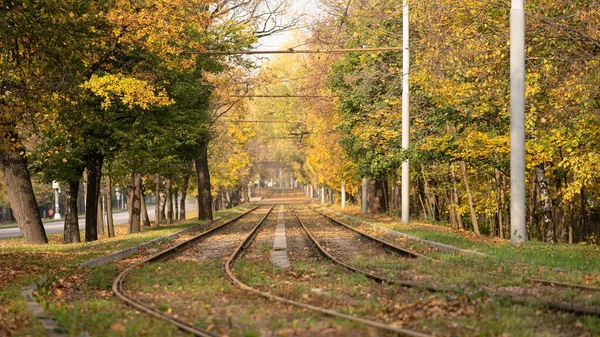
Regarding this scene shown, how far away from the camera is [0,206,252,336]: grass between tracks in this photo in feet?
26.5

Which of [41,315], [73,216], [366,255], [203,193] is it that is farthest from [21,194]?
[203,193]

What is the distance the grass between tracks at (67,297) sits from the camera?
808cm

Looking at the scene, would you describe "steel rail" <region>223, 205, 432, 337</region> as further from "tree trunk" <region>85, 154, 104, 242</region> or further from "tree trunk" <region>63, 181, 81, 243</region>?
"tree trunk" <region>63, 181, 81, 243</region>

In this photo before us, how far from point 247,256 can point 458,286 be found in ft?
27.3

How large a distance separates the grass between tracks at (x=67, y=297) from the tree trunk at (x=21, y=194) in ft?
18.9

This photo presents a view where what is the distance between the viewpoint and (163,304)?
382 inches

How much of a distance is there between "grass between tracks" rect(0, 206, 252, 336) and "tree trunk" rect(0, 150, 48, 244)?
18.9 feet

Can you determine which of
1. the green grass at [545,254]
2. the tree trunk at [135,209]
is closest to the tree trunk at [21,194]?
the tree trunk at [135,209]

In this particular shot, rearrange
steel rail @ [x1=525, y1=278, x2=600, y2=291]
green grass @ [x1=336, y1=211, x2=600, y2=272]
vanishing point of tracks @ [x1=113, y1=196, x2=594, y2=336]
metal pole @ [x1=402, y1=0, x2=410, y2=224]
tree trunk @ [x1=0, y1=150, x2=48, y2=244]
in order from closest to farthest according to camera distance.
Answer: vanishing point of tracks @ [x1=113, y1=196, x2=594, y2=336] < steel rail @ [x1=525, y1=278, x2=600, y2=291] < green grass @ [x1=336, y1=211, x2=600, y2=272] < tree trunk @ [x1=0, y1=150, x2=48, y2=244] < metal pole @ [x1=402, y1=0, x2=410, y2=224]

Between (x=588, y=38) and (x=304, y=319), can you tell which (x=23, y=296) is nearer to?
(x=304, y=319)

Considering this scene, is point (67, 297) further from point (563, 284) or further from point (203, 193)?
point (203, 193)

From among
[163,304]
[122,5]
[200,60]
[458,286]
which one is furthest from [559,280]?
[200,60]

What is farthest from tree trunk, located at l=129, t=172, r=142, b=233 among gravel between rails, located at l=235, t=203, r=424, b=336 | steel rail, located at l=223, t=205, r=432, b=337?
steel rail, located at l=223, t=205, r=432, b=337

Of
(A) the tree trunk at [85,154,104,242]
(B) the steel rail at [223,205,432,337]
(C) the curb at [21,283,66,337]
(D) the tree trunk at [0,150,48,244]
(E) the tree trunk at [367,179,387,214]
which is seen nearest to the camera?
(B) the steel rail at [223,205,432,337]
